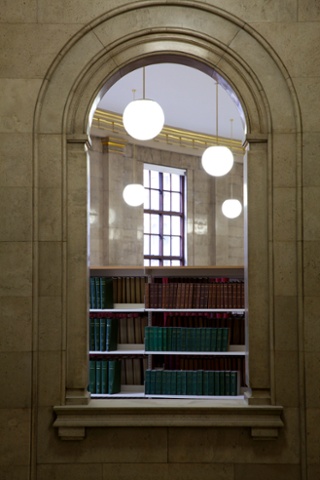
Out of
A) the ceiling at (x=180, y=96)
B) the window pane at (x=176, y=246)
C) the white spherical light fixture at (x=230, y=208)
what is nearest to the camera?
the ceiling at (x=180, y=96)

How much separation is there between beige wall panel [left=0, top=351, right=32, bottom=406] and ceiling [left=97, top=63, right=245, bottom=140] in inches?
219

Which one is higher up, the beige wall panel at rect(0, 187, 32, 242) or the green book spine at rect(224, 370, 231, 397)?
the beige wall panel at rect(0, 187, 32, 242)

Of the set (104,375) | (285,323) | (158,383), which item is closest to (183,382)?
(158,383)

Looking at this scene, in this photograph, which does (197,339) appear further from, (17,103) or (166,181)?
(166,181)

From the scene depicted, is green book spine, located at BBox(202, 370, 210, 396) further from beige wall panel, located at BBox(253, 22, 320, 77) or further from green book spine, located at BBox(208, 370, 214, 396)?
beige wall panel, located at BBox(253, 22, 320, 77)

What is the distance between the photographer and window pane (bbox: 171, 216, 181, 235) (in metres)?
15.2

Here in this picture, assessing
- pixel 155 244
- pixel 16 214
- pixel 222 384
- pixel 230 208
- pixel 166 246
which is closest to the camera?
pixel 16 214

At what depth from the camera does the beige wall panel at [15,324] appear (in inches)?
185

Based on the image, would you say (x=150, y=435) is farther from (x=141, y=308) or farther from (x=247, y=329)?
(x=141, y=308)

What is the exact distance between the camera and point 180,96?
11797mm

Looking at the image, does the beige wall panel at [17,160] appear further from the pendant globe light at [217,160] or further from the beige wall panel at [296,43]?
the pendant globe light at [217,160]

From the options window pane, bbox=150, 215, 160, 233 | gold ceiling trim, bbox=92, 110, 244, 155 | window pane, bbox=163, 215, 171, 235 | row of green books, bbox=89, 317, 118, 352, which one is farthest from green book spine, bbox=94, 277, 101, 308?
window pane, bbox=163, 215, 171, 235

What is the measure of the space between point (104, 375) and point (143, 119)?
2.72 m

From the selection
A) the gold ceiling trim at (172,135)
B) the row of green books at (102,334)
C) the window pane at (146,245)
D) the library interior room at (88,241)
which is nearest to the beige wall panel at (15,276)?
the library interior room at (88,241)
